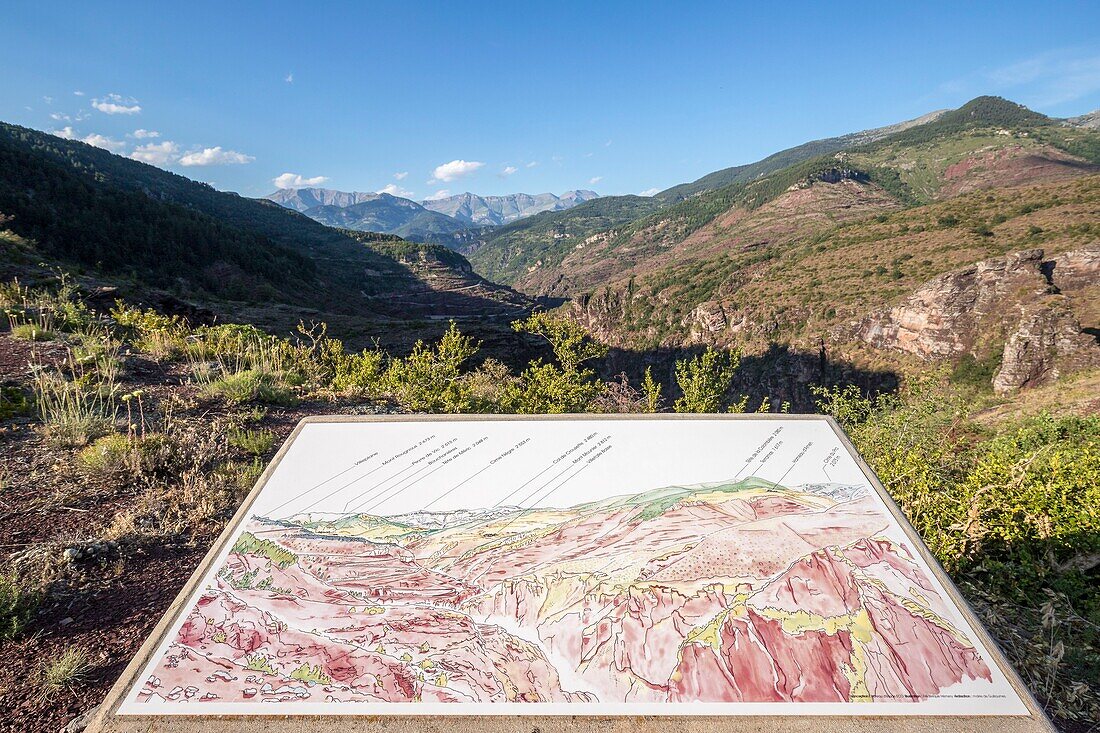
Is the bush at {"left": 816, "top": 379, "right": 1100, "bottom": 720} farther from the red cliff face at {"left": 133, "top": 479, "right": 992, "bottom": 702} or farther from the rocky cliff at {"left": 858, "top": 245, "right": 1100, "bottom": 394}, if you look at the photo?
the rocky cliff at {"left": 858, "top": 245, "right": 1100, "bottom": 394}

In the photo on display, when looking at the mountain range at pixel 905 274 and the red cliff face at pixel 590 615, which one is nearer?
the red cliff face at pixel 590 615

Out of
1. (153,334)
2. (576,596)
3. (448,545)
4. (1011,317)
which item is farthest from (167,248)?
(1011,317)

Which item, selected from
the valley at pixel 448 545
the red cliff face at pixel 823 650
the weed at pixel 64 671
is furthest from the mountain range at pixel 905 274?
the weed at pixel 64 671

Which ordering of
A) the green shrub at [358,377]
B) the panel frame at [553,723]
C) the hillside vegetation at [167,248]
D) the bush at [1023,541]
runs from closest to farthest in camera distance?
the panel frame at [553,723] < the bush at [1023,541] < the green shrub at [358,377] < the hillside vegetation at [167,248]

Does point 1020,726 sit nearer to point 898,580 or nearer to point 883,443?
point 898,580

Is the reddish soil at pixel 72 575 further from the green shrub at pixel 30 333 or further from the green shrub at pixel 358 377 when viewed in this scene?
the green shrub at pixel 30 333

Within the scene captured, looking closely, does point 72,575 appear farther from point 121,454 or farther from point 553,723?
point 553,723
